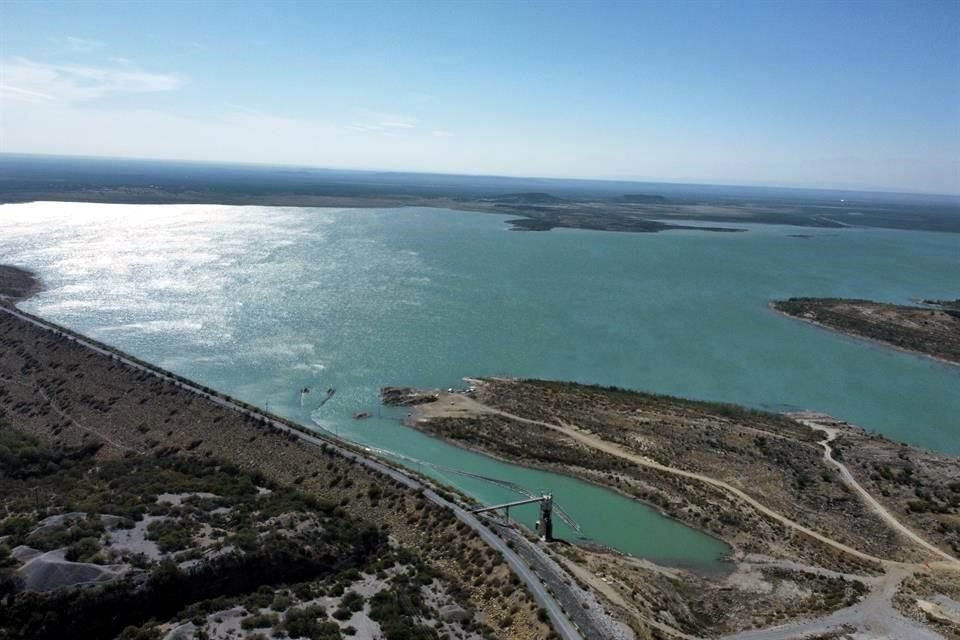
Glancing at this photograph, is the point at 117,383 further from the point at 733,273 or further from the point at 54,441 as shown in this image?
the point at 733,273

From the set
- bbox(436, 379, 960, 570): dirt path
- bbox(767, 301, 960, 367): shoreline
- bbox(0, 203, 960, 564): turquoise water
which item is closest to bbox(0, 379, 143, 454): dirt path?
bbox(0, 203, 960, 564): turquoise water

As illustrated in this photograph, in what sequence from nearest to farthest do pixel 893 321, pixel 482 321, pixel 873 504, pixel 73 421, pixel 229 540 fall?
pixel 229 540 < pixel 873 504 < pixel 73 421 < pixel 482 321 < pixel 893 321

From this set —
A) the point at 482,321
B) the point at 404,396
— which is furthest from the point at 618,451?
the point at 482,321

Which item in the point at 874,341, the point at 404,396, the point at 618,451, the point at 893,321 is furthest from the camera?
the point at 893,321

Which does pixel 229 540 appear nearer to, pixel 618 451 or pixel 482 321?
pixel 618 451

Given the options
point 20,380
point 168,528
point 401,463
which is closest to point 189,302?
point 20,380

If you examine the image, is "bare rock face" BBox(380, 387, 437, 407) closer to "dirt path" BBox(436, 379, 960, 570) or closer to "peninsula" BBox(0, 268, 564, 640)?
"dirt path" BBox(436, 379, 960, 570)
